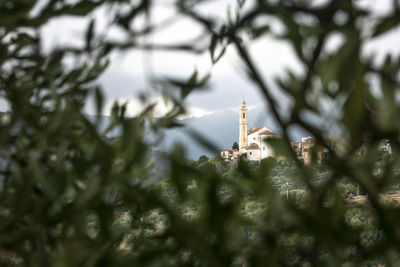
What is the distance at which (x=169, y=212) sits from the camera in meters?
0.15

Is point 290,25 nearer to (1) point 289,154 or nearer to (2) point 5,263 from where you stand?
(1) point 289,154

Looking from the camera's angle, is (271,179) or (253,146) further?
(253,146)

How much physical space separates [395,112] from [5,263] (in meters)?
0.23

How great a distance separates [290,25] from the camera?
0.54ft

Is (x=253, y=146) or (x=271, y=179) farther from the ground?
(x=271, y=179)

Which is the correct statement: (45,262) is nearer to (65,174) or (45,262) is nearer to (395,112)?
(65,174)

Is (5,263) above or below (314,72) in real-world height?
below

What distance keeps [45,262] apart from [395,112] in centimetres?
18

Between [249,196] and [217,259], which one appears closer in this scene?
[217,259]

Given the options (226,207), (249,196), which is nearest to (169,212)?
(226,207)

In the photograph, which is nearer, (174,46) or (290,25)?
(290,25)

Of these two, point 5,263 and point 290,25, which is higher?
point 290,25

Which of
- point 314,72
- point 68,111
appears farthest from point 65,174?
point 314,72

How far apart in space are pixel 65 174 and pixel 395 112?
0.50ft
